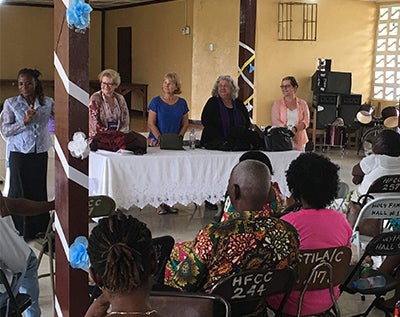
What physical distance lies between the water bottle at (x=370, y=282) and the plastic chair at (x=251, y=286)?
902 mm

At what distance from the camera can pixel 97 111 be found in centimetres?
562

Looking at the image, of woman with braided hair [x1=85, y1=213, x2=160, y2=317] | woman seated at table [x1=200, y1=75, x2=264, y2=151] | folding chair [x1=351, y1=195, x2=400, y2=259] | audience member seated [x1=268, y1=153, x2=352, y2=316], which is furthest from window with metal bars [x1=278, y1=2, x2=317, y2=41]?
woman with braided hair [x1=85, y1=213, x2=160, y2=317]

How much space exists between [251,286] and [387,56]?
36.2 feet

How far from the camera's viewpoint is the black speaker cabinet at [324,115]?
11406mm

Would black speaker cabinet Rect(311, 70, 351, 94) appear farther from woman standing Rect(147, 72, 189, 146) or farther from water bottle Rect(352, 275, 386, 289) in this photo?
water bottle Rect(352, 275, 386, 289)

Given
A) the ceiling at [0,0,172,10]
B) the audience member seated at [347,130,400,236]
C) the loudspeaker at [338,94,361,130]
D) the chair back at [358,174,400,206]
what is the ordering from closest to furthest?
1. the chair back at [358,174,400,206]
2. the audience member seated at [347,130,400,236]
3. the loudspeaker at [338,94,361,130]
4. the ceiling at [0,0,172,10]

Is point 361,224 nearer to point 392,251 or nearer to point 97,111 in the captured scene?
point 392,251

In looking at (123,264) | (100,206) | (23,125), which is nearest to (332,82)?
(23,125)

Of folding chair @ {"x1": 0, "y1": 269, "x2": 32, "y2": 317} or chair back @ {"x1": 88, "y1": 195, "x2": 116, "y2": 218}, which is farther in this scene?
chair back @ {"x1": 88, "y1": 195, "x2": 116, "y2": 218}

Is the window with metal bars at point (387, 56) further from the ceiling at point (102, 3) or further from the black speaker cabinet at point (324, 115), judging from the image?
the ceiling at point (102, 3)

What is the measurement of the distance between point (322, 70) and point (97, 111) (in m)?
6.99

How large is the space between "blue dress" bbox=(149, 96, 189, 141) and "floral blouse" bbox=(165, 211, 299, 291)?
3.69 metres

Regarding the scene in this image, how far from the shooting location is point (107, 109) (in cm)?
568

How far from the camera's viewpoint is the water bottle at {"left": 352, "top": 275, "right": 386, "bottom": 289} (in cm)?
327
